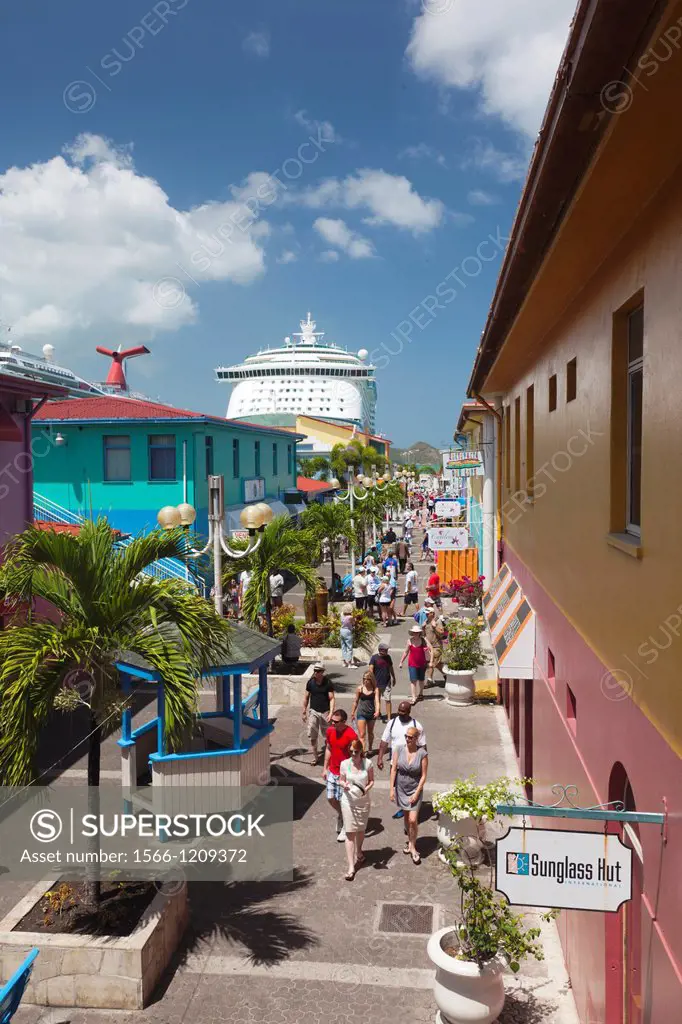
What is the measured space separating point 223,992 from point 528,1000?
2.35 m

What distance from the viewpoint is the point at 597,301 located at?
528 cm

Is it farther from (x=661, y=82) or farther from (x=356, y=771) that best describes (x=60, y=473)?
(x=661, y=82)

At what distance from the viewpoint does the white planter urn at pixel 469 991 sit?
18.3ft

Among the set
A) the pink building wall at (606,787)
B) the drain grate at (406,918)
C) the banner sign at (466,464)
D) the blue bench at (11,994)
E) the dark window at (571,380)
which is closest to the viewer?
the pink building wall at (606,787)

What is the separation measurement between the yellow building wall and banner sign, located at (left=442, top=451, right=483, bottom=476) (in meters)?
16.6

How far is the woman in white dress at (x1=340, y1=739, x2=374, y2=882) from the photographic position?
8070 millimetres

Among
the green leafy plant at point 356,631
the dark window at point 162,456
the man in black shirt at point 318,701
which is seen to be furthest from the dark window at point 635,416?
the dark window at point 162,456

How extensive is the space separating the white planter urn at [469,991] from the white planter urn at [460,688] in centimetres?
877

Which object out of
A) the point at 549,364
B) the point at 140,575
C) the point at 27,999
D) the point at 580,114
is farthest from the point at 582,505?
the point at 27,999

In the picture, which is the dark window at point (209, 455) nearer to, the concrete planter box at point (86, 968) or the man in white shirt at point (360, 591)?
the man in white shirt at point (360, 591)

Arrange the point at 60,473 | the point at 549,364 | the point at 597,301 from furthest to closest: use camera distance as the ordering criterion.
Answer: the point at 60,473 < the point at 549,364 < the point at 597,301

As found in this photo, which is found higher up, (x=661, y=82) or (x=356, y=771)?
(x=661, y=82)

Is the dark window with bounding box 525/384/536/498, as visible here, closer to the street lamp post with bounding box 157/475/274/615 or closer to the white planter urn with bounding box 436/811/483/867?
the street lamp post with bounding box 157/475/274/615

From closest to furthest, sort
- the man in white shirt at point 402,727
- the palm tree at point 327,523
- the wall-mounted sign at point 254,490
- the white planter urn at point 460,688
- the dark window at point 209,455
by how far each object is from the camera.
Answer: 1. the man in white shirt at point 402,727
2. the white planter urn at point 460,688
3. the palm tree at point 327,523
4. the dark window at point 209,455
5. the wall-mounted sign at point 254,490
